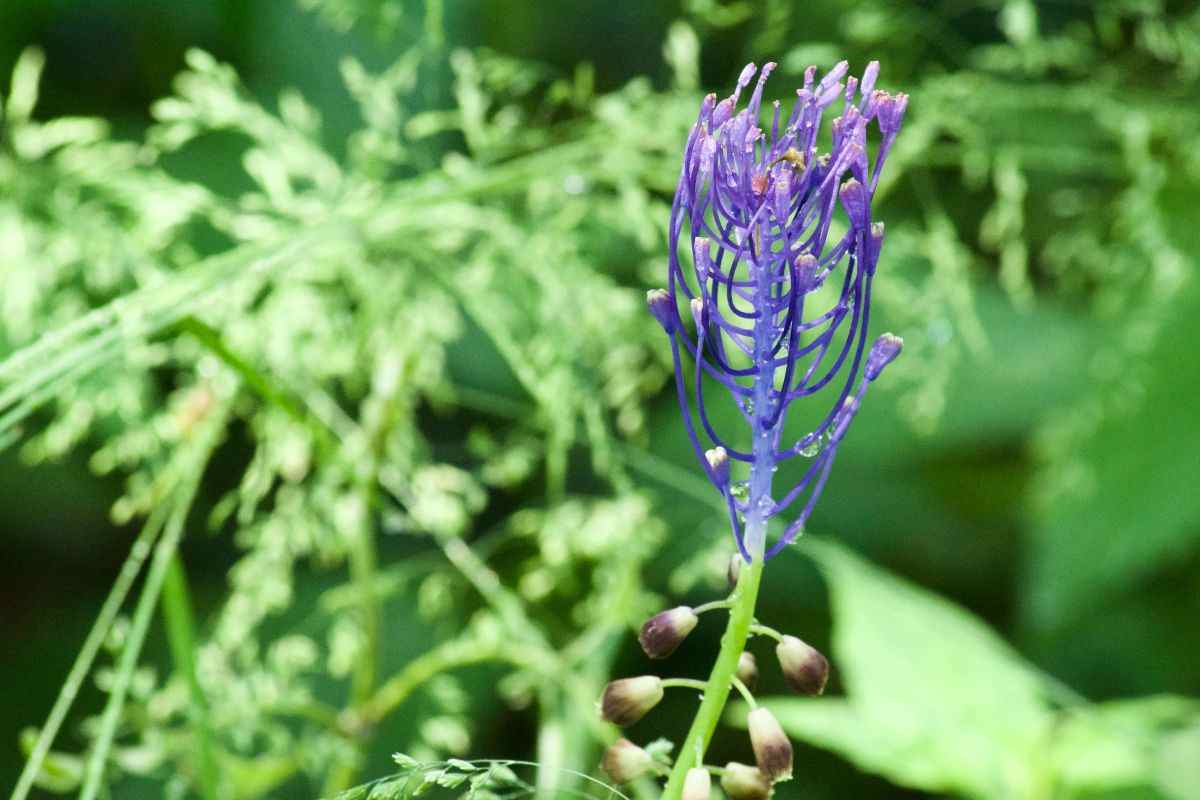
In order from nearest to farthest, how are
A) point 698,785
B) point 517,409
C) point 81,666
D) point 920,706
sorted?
1. point 698,785
2. point 81,666
3. point 517,409
4. point 920,706

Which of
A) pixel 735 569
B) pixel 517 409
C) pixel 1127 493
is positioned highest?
pixel 1127 493

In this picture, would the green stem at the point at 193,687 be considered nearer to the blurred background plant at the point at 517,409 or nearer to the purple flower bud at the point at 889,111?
the blurred background plant at the point at 517,409

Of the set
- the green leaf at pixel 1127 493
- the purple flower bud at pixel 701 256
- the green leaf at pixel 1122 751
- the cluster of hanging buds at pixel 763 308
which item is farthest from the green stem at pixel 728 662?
the green leaf at pixel 1127 493

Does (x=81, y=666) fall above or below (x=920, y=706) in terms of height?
below

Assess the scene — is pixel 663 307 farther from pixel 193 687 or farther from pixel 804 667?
pixel 193 687

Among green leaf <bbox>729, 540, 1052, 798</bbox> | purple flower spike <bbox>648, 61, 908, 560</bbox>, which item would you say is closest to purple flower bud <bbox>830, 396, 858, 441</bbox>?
purple flower spike <bbox>648, 61, 908, 560</bbox>

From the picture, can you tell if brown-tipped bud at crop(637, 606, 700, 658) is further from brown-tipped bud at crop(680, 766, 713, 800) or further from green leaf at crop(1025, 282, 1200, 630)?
green leaf at crop(1025, 282, 1200, 630)

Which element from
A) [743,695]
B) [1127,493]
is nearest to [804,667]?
[743,695]
